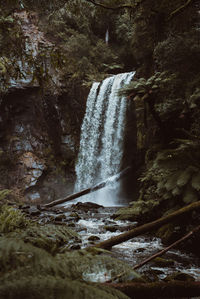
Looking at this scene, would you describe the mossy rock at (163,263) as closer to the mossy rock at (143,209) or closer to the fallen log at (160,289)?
the mossy rock at (143,209)

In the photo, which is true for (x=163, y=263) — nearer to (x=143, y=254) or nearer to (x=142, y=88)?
(x=143, y=254)

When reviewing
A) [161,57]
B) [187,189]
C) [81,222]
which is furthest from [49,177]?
[187,189]

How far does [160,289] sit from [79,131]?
52.7 ft

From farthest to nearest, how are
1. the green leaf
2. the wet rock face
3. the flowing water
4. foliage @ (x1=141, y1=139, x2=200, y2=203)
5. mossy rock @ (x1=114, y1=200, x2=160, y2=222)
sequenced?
the wet rock face
the flowing water
mossy rock @ (x1=114, y1=200, x2=160, y2=222)
foliage @ (x1=141, y1=139, x2=200, y2=203)
the green leaf

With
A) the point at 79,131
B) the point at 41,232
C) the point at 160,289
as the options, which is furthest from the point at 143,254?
the point at 79,131

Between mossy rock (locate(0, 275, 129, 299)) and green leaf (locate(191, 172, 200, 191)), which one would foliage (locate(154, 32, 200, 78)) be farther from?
mossy rock (locate(0, 275, 129, 299))

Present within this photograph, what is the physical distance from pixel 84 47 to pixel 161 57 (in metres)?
11.0

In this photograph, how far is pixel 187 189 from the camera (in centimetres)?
425

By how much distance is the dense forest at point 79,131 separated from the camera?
115 cm

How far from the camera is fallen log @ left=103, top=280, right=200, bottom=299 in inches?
59.6

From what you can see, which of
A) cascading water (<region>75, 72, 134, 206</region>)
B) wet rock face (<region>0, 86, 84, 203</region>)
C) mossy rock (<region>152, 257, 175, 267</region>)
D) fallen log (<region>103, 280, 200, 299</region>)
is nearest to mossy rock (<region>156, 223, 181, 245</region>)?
mossy rock (<region>152, 257, 175, 267</region>)

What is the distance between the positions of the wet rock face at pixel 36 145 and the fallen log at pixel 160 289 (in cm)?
1444

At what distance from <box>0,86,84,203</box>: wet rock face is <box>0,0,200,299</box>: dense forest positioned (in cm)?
7

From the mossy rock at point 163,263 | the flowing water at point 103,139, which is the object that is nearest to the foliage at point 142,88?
the mossy rock at point 163,263
